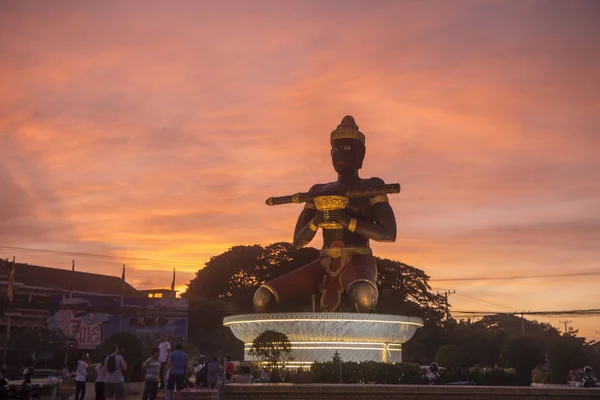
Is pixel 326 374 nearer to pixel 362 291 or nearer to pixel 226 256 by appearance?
pixel 362 291

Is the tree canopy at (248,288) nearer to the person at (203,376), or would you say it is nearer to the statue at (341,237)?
the statue at (341,237)

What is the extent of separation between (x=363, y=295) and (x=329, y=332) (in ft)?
4.94

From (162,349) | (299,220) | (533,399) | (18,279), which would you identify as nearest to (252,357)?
(299,220)

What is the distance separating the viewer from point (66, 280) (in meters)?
64.1

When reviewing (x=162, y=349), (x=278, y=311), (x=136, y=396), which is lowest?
(x=136, y=396)

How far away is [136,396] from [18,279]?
4468 centimetres

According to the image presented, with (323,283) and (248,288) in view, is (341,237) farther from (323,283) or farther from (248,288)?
(248,288)

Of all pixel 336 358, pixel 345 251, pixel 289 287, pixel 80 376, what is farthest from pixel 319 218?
pixel 80 376

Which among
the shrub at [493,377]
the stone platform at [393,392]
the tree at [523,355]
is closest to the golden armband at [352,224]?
the shrub at [493,377]

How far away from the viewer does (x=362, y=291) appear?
21.0 meters

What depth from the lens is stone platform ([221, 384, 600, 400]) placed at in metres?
14.4

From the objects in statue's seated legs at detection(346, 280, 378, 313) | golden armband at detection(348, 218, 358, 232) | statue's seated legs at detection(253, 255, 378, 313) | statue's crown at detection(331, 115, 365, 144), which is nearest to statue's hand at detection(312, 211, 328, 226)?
golden armband at detection(348, 218, 358, 232)

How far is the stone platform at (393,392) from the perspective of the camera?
14.4 metres

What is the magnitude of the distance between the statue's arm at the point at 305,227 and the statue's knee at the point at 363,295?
8.53 feet
